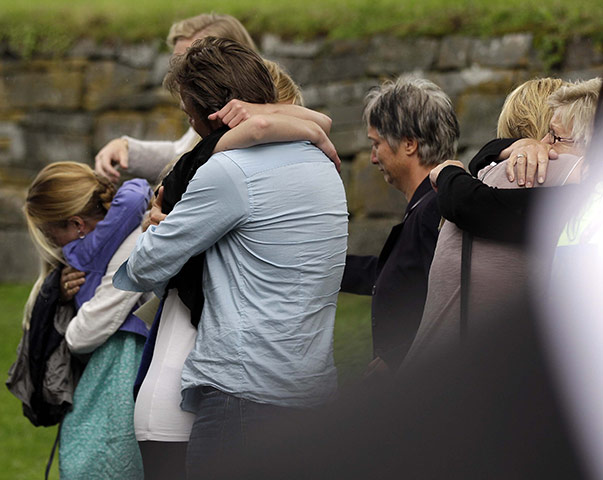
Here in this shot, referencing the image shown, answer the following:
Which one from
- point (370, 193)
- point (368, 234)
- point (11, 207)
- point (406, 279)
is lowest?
point (11, 207)

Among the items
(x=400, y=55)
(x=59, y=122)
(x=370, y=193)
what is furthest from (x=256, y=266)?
(x=59, y=122)

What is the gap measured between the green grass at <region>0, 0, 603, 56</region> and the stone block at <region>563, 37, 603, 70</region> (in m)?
0.07

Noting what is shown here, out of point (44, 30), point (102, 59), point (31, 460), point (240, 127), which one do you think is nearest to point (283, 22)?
point (102, 59)

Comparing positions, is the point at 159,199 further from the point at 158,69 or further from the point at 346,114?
the point at 158,69

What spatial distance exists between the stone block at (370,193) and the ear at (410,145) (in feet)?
12.5

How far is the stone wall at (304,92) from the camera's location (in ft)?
20.7

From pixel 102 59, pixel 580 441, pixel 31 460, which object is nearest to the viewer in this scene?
pixel 580 441

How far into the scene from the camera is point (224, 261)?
2223 mm

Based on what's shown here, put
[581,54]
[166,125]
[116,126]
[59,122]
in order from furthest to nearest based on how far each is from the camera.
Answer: [59,122], [116,126], [166,125], [581,54]

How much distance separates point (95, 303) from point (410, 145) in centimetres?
108

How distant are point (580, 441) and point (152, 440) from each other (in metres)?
1.78

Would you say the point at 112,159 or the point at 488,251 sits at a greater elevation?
the point at 488,251

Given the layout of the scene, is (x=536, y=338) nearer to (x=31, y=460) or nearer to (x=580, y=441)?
(x=580, y=441)

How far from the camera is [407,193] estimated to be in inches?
113
